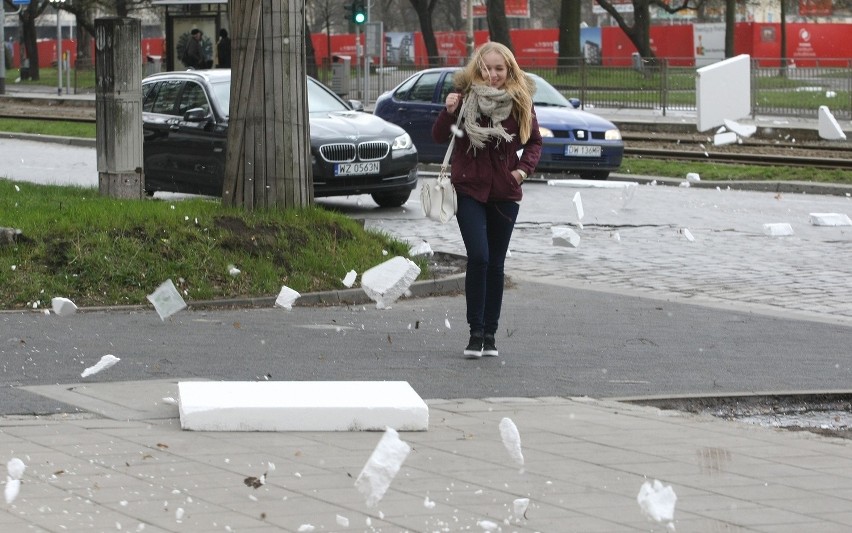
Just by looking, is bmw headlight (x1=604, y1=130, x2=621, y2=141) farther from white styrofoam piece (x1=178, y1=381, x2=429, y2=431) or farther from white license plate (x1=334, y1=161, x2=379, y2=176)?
white styrofoam piece (x1=178, y1=381, x2=429, y2=431)

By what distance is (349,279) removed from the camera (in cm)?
1042

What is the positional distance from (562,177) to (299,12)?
34.4 ft

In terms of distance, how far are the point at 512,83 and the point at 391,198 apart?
9.33m

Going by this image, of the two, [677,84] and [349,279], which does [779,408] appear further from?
[677,84]

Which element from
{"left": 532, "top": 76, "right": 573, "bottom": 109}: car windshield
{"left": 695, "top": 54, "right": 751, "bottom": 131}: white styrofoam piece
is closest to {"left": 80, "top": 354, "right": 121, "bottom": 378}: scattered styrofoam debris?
{"left": 532, "top": 76, "right": 573, "bottom": 109}: car windshield

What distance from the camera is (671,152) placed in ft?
80.7

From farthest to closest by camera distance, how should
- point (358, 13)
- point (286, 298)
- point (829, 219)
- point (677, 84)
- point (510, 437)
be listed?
point (358, 13) < point (677, 84) < point (829, 219) < point (286, 298) < point (510, 437)

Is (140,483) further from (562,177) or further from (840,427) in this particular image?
(562,177)

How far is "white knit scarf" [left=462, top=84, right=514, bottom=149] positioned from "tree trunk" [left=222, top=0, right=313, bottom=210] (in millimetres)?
3434

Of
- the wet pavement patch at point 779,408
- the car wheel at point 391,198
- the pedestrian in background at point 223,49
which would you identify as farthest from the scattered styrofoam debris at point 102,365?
the pedestrian in background at point 223,49

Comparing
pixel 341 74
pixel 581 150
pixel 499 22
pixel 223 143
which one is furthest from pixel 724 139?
pixel 499 22

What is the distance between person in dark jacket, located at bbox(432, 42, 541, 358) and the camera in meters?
7.95

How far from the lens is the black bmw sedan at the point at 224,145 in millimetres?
16047

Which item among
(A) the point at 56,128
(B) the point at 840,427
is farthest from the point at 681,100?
(B) the point at 840,427
